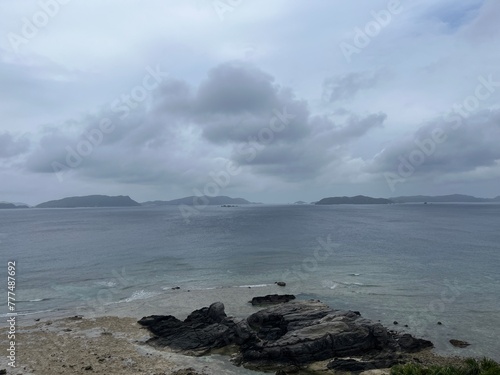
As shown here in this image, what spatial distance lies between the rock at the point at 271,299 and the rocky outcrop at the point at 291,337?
28.2 feet

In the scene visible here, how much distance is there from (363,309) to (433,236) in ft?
307

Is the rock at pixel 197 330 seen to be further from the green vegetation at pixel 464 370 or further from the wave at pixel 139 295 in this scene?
the green vegetation at pixel 464 370

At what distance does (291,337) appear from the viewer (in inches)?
1383

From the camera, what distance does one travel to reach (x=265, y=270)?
74250mm

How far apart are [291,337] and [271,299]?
17349mm

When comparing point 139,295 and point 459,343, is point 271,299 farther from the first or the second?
point 459,343

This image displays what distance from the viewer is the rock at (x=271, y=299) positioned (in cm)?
5184

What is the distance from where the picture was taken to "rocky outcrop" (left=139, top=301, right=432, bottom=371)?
109 feet

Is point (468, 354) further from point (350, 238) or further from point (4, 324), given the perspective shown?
point (350, 238)

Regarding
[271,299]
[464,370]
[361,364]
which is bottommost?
[361,364]

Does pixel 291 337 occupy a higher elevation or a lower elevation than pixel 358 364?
higher

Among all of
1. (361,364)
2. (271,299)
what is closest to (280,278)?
(271,299)

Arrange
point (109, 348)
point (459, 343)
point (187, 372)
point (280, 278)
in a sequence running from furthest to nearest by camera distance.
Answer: point (280, 278)
point (459, 343)
point (109, 348)
point (187, 372)

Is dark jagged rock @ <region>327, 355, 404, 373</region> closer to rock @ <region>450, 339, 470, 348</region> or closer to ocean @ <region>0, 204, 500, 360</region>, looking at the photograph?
ocean @ <region>0, 204, 500, 360</region>
